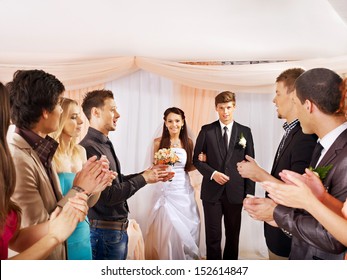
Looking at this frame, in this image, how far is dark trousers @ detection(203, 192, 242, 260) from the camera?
318 centimetres

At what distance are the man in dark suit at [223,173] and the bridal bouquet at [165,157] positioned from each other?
5.3 inches

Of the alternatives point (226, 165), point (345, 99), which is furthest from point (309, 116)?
point (226, 165)

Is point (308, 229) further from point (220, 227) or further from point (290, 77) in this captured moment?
point (290, 77)

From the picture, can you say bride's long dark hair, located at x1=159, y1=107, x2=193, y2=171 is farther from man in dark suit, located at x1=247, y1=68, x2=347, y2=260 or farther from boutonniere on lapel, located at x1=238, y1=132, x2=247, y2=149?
man in dark suit, located at x1=247, y1=68, x2=347, y2=260

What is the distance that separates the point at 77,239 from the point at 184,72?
1.23m

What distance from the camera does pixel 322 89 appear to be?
2.84 metres

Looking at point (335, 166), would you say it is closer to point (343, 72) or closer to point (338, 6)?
point (343, 72)

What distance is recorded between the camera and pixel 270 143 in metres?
3.13

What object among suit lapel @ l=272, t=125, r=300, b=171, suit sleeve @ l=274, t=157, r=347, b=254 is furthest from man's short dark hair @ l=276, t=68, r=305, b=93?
suit sleeve @ l=274, t=157, r=347, b=254

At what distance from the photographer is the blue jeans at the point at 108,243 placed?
309cm

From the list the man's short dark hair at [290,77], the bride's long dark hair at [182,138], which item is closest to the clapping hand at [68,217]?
the bride's long dark hair at [182,138]

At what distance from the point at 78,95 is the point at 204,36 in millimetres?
882

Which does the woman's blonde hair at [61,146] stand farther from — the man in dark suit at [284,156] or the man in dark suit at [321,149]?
the man in dark suit at [321,149]

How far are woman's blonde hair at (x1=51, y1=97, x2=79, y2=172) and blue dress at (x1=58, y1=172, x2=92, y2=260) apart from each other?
0.24 feet
